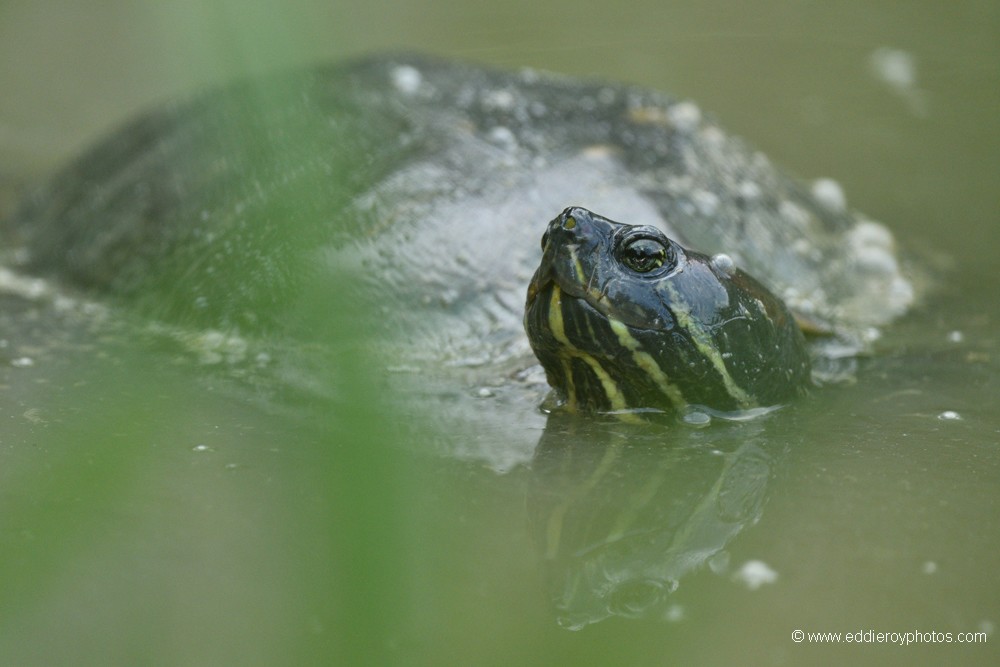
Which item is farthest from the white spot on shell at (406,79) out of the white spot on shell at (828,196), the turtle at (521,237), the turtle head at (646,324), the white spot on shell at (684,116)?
the white spot on shell at (828,196)

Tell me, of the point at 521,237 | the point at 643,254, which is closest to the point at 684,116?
the point at 521,237

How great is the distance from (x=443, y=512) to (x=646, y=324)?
0.80m

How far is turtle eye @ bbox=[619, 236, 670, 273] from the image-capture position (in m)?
2.42

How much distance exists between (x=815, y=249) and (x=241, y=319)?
210 centimetres

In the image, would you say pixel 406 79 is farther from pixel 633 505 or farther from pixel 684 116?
pixel 633 505

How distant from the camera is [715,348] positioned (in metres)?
2.54

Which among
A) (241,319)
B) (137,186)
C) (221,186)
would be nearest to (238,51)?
(241,319)

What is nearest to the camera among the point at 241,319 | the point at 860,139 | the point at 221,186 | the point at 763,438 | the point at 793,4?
the point at 763,438

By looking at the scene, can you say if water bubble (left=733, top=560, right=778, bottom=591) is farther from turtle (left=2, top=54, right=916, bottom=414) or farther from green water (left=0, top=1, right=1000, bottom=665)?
turtle (left=2, top=54, right=916, bottom=414)

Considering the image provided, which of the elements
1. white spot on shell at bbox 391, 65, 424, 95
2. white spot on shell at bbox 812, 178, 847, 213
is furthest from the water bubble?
white spot on shell at bbox 812, 178, 847, 213

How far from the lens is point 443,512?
1.91 m

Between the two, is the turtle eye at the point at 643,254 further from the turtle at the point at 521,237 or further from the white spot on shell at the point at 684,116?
the white spot on shell at the point at 684,116

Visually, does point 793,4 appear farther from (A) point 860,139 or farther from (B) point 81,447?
(B) point 81,447

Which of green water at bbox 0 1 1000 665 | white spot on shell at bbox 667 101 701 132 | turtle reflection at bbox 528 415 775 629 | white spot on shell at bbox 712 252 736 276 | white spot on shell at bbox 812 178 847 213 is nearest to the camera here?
green water at bbox 0 1 1000 665
